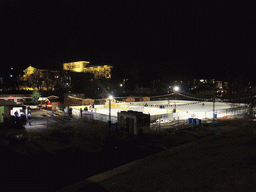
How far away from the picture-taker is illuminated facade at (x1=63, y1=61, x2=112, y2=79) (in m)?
65.4

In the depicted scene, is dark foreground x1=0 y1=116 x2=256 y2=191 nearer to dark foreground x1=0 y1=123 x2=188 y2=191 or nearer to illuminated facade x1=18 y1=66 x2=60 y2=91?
dark foreground x1=0 y1=123 x2=188 y2=191

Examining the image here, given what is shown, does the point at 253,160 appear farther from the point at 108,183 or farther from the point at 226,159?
the point at 108,183

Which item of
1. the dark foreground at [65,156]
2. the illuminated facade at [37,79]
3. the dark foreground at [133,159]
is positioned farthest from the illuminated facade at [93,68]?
the dark foreground at [133,159]

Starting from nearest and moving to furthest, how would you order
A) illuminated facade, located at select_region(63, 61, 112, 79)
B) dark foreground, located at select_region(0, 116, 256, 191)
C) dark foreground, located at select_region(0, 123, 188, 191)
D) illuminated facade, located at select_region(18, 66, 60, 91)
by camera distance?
1. dark foreground, located at select_region(0, 116, 256, 191)
2. dark foreground, located at select_region(0, 123, 188, 191)
3. illuminated facade, located at select_region(18, 66, 60, 91)
4. illuminated facade, located at select_region(63, 61, 112, 79)

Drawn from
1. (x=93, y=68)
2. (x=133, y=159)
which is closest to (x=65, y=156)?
(x=133, y=159)

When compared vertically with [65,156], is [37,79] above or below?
above

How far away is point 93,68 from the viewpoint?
69.3m

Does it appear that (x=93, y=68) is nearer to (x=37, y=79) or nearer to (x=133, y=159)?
(x=37, y=79)

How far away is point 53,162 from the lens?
727cm

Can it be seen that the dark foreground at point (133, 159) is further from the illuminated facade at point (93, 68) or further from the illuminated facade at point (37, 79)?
the illuminated facade at point (93, 68)

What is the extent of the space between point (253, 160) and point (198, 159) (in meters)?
2.03

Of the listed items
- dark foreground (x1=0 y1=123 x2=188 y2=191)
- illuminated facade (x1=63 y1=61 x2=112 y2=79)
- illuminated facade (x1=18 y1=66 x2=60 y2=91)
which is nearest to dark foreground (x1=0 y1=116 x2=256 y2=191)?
dark foreground (x1=0 y1=123 x2=188 y2=191)

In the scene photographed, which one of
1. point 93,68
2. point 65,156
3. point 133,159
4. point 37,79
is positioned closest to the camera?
point 133,159

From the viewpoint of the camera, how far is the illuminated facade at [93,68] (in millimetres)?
65438
